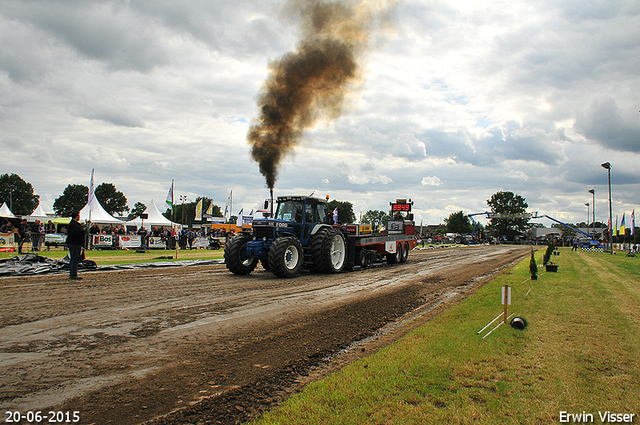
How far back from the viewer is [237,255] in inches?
502

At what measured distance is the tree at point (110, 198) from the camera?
11094 cm

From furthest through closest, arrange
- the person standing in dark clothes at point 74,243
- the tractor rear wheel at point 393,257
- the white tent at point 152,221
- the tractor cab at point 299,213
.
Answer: the white tent at point 152,221 → the tractor rear wheel at point 393,257 → the tractor cab at point 299,213 → the person standing in dark clothes at point 74,243

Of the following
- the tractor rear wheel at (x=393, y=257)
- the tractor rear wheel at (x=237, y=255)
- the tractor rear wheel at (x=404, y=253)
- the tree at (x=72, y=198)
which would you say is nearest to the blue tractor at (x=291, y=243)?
the tractor rear wheel at (x=237, y=255)

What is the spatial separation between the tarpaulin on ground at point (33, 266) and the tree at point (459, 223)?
438ft

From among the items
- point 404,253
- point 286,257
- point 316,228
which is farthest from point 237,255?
point 404,253

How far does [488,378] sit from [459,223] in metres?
141

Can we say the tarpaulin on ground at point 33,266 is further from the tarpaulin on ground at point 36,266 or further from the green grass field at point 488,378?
the green grass field at point 488,378

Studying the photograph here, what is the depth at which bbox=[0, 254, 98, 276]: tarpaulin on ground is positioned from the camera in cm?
1150

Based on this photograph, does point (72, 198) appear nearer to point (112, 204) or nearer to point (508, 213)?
point (112, 204)

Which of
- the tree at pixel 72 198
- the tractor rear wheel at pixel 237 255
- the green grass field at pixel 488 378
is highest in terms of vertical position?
the tree at pixel 72 198

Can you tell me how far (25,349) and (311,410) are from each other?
361 centimetres

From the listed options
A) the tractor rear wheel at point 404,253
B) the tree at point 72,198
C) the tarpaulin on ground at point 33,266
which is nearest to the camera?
the tarpaulin on ground at point 33,266

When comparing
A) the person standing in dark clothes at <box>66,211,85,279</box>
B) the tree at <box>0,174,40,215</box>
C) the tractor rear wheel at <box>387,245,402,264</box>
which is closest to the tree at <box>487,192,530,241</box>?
the tractor rear wheel at <box>387,245,402,264</box>

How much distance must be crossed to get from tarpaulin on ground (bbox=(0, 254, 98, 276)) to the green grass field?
1157cm
